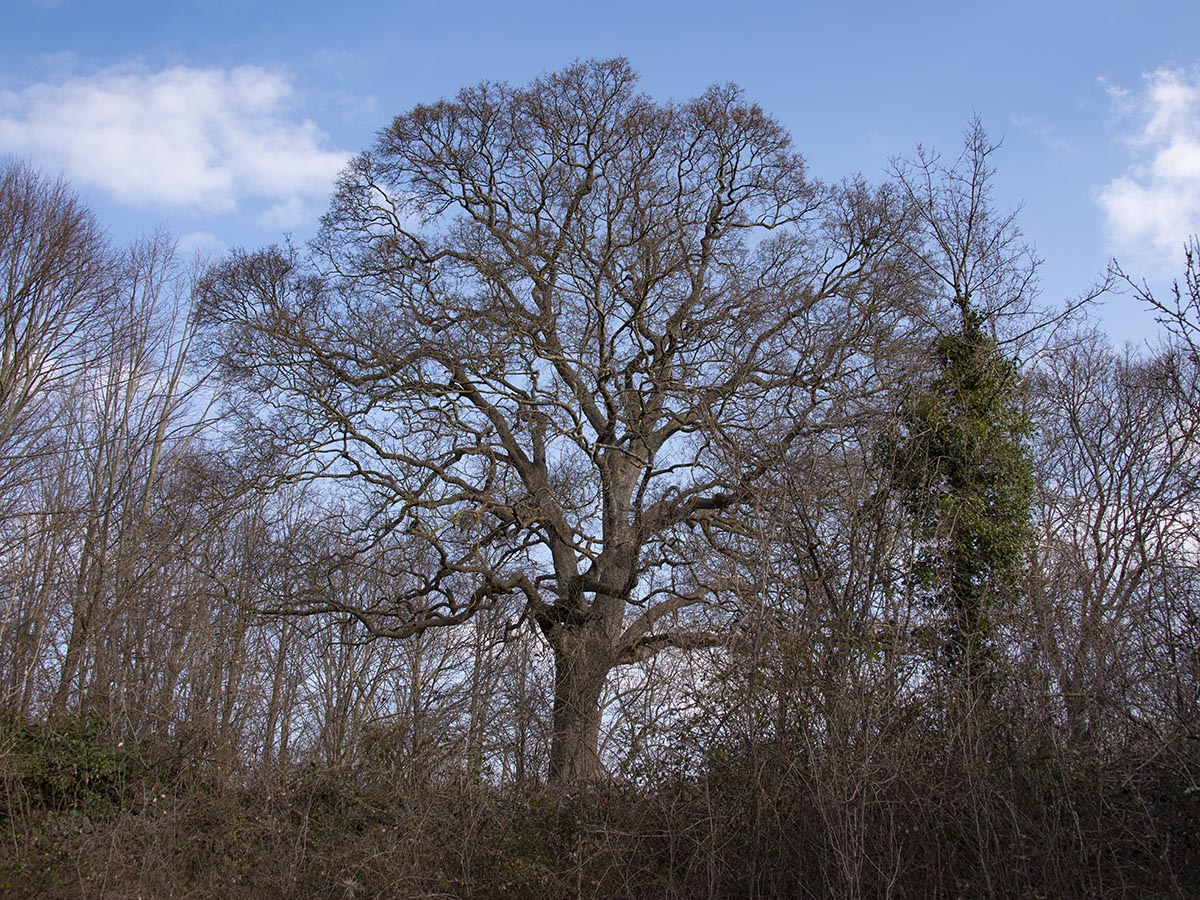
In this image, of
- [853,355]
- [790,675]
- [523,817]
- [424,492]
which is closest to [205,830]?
[523,817]

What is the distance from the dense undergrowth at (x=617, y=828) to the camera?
534 cm

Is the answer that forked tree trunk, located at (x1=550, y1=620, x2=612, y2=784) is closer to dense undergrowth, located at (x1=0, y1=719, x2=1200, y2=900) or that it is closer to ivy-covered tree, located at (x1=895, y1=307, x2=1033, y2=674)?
dense undergrowth, located at (x1=0, y1=719, x2=1200, y2=900)

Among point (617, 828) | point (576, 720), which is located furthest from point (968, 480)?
point (617, 828)

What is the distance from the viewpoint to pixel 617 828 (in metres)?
6.99

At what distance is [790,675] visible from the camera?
612 cm

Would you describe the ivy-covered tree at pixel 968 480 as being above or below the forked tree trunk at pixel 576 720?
above

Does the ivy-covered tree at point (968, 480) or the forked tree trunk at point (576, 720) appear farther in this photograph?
the forked tree trunk at point (576, 720)

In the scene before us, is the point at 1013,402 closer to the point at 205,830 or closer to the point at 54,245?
the point at 205,830

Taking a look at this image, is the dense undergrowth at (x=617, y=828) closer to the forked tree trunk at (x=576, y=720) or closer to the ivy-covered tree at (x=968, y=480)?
the forked tree trunk at (x=576, y=720)

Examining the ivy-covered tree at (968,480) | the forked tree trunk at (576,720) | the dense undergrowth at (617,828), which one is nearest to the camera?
the dense undergrowth at (617,828)

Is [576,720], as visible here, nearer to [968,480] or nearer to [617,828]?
[617,828]

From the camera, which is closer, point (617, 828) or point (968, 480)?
point (617, 828)

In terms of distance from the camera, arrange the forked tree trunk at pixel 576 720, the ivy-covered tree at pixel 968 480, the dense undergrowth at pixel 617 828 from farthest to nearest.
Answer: the forked tree trunk at pixel 576 720, the ivy-covered tree at pixel 968 480, the dense undergrowth at pixel 617 828

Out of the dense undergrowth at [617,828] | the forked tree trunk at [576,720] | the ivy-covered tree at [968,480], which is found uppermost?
the ivy-covered tree at [968,480]
